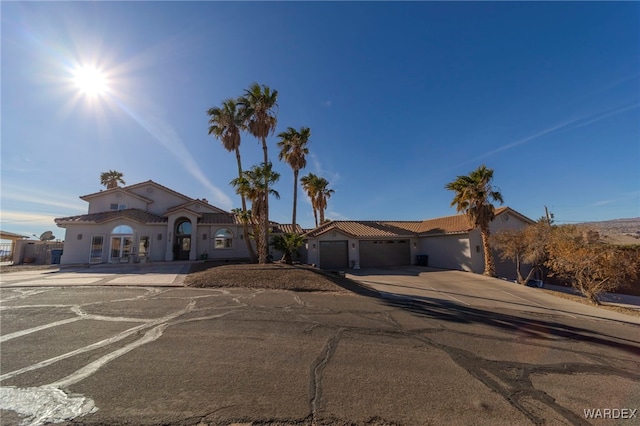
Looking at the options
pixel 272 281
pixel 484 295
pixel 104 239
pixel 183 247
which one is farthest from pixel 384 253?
pixel 104 239

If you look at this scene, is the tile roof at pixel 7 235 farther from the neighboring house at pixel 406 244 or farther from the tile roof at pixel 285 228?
the neighboring house at pixel 406 244

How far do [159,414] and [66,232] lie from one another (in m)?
26.9

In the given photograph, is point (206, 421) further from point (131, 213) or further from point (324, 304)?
point (131, 213)

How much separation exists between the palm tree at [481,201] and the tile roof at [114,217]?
85.3ft

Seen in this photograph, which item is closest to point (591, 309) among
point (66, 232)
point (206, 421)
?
point (206, 421)

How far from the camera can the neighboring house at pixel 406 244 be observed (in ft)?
74.8

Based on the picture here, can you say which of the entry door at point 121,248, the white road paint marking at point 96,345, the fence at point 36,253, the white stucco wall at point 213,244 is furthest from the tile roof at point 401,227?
the fence at point 36,253

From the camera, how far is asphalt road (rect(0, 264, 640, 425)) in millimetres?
3629

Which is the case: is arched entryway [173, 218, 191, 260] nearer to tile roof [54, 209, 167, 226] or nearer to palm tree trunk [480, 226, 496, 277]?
tile roof [54, 209, 167, 226]

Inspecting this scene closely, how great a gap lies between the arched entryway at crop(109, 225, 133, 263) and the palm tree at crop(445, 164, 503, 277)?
92.1 ft

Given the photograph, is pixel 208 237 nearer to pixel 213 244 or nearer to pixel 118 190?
pixel 213 244

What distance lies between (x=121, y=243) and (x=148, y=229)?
7.67 ft

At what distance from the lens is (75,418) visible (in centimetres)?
333

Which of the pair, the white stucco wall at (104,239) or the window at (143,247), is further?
the window at (143,247)
